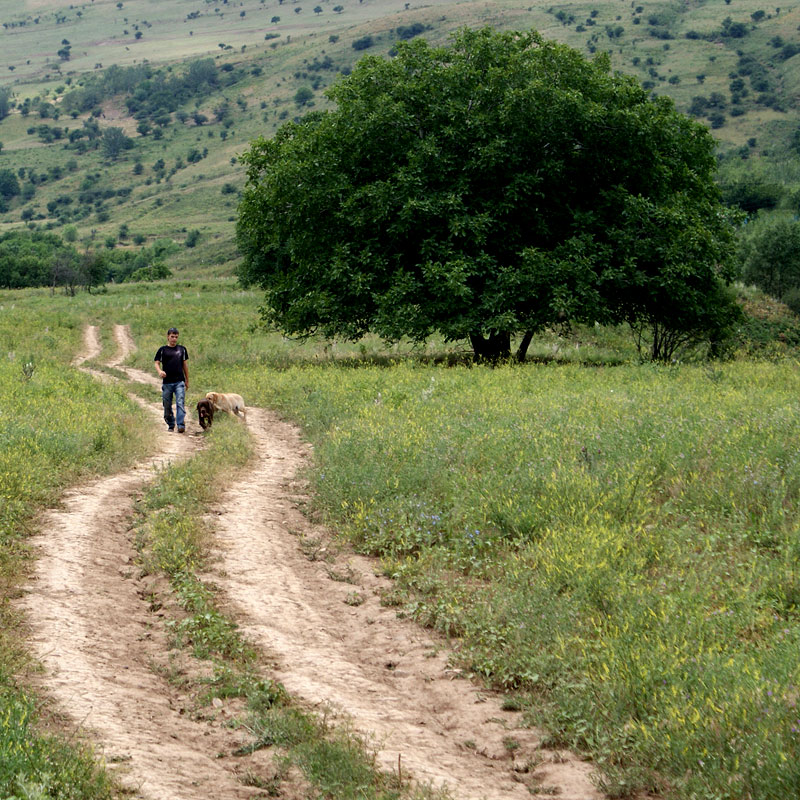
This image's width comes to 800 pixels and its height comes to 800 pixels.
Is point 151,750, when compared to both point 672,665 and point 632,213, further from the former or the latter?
point 632,213

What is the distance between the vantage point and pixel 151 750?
4.59 meters

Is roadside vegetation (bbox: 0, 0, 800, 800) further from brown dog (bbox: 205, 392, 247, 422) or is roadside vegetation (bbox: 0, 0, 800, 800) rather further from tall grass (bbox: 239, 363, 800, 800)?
brown dog (bbox: 205, 392, 247, 422)

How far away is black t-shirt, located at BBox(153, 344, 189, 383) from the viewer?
15422 millimetres

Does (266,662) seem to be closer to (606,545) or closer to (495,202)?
(606,545)

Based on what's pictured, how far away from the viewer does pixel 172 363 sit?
610 inches

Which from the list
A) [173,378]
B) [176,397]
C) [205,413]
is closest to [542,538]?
[205,413]

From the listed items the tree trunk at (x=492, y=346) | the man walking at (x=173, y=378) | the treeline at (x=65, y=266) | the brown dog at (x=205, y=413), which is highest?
the treeline at (x=65, y=266)

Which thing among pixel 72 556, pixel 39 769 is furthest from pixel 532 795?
pixel 72 556

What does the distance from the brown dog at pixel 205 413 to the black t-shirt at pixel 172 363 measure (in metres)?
0.71

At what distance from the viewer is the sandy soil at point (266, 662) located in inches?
179

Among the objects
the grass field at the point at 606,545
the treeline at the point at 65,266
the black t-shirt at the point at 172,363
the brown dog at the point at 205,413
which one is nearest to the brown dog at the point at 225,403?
the brown dog at the point at 205,413

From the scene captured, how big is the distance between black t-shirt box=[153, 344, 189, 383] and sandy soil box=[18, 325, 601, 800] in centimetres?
607

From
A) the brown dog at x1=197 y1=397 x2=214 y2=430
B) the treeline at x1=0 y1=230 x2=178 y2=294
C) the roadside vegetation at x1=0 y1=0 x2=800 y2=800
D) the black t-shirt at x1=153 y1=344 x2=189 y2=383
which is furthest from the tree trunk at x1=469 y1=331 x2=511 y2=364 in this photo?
the treeline at x1=0 y1=230 x2=178 y2=294

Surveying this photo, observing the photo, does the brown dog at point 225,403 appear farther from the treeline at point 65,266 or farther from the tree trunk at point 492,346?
the treeline at point 65,266
